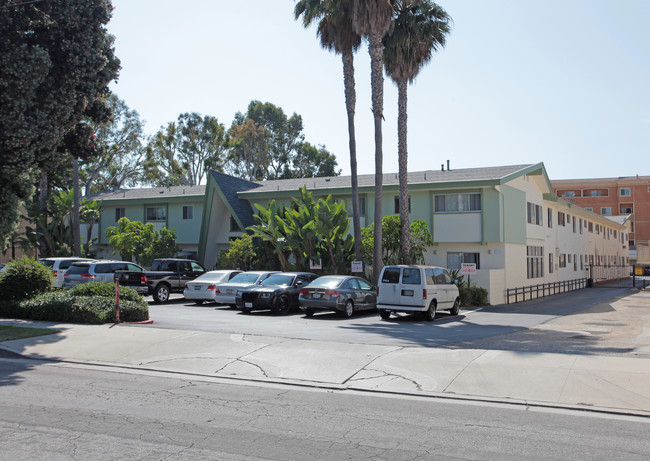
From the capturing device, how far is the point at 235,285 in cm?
2222

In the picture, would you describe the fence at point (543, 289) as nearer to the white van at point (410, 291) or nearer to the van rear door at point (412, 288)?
the white van at point (410, 291)

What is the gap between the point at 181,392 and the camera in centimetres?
874

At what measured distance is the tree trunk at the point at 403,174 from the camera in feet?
83.1

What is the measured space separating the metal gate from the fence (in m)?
2.57

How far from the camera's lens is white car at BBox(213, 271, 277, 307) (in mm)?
22000


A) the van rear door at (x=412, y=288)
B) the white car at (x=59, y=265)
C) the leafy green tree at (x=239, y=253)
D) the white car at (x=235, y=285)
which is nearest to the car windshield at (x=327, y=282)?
the van rear door at (x=412, y=288)

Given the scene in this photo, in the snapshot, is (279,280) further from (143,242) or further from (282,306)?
(143,242)

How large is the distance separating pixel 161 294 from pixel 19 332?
1070cm

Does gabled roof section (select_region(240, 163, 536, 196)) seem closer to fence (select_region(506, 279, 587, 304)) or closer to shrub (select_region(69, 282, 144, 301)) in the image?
fence (select_region(506, 279, 587, 304))

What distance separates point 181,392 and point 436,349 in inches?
215

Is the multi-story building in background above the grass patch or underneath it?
above

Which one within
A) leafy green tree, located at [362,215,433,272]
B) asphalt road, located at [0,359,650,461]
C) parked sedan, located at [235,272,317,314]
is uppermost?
leafy green tree, located at [362,215,433,272]

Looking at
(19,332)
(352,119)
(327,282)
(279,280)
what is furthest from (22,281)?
(352,119)

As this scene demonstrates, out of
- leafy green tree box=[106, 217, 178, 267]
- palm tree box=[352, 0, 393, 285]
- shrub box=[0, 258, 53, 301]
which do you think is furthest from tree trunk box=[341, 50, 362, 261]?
shrub box=[0, 258, 53, 301]
